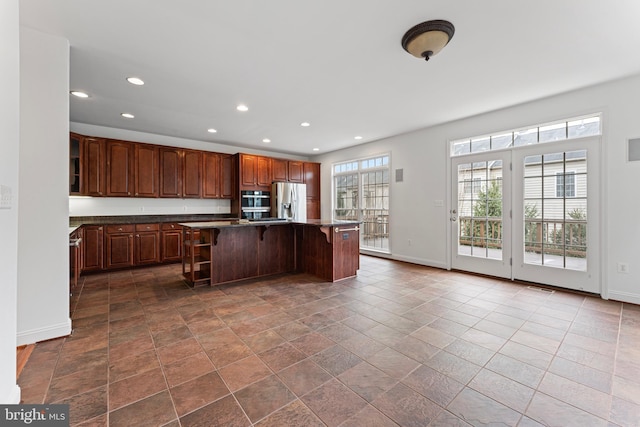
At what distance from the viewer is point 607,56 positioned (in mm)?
2633

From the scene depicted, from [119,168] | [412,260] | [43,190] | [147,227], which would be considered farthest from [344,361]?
[119,168]

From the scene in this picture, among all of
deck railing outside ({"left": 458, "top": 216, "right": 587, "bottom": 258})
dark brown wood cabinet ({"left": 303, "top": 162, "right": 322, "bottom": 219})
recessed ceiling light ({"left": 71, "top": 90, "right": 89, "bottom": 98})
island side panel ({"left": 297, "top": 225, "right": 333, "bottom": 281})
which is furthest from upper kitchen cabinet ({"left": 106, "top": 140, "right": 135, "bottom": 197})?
deck railing outside ({"left": 458, "top": 216, "right": 587, "bottom": 258})

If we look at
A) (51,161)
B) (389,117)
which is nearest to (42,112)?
(51,161)

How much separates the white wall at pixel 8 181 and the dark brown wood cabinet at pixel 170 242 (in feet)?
12.6

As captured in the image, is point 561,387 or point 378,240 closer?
point 561,387

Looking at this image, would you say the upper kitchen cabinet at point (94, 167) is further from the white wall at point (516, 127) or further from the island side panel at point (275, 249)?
the white wall at point (516, 127)

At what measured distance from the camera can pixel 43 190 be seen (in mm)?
2301

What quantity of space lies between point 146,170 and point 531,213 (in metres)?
6.56

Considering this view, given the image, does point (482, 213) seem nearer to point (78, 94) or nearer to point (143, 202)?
point (78, 94)

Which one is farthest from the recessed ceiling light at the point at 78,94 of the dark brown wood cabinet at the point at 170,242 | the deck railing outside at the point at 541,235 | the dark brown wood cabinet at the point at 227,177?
the deck railing outside at the point at 541,235

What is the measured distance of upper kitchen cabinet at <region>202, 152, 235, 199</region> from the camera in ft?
19.1

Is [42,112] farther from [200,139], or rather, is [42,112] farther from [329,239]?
[200,139]

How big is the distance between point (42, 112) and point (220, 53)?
161 cm

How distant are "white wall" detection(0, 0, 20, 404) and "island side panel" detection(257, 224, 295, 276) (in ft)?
9.58
